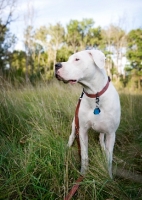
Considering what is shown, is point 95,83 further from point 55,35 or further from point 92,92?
point 55,35

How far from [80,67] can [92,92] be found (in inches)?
12.3

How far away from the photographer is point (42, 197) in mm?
1754

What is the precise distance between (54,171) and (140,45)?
28810 millimetres

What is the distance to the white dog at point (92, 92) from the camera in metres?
2.34

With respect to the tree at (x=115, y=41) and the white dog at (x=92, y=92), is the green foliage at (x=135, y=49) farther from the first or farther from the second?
the white dog at (x=92, y=92)

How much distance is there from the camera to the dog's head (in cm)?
229

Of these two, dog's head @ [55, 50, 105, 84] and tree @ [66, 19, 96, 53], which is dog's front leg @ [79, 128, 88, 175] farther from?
tree @ [66, 19, 96, 53]

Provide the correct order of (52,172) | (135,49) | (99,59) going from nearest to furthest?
(52,172), (99,59), (135,49)

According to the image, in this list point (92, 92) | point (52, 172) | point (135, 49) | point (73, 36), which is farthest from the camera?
point (73, 36)

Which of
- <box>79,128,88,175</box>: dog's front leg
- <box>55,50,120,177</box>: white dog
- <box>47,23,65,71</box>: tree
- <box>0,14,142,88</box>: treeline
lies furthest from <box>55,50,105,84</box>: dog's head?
<box>47,23,65,71</box>: tree

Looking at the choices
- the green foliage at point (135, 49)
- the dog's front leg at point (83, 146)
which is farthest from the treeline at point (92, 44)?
the dog's front leg at point (83, 146)

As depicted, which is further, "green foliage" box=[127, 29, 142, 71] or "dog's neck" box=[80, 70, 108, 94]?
"green foliage" box=[127, 29, 142, 71]

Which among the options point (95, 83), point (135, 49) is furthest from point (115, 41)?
point (95, 83)

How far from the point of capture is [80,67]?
237 centimetres
